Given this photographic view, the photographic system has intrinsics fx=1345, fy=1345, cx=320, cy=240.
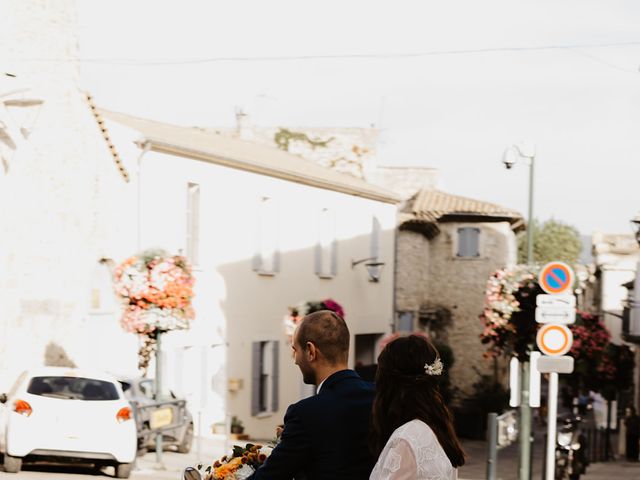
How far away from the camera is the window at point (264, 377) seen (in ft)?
109

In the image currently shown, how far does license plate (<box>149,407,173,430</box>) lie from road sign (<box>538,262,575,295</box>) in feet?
25.8

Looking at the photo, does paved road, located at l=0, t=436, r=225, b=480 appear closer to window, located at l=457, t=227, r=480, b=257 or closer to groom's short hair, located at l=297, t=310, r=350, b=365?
groom's short hair, located at l=297, t=310, r=350, b=365

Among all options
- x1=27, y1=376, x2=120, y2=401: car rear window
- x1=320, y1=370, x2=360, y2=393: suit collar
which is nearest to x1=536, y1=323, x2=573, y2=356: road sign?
x1=27, y1=376, x2=120, y2=401: car rear window

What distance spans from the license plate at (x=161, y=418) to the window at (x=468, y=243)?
29376 mm

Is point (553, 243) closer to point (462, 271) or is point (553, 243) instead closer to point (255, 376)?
point (462, 271)

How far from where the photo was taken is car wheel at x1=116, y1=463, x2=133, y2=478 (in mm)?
18812

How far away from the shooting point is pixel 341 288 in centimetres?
4022

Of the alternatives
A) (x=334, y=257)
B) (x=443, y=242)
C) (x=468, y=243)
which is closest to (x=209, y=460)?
(x=334, y=257)

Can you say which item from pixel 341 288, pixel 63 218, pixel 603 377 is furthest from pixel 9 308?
pixel 603 377

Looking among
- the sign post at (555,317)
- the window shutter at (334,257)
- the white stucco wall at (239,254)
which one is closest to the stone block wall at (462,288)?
the white stucco wall at (239,254)

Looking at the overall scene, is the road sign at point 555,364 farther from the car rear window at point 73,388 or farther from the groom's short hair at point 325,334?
the groom's short hair at point 325,334

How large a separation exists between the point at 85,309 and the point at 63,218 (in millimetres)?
2001

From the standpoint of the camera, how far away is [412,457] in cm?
→ 479

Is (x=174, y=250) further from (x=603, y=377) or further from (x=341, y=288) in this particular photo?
(x=603, y=377)
